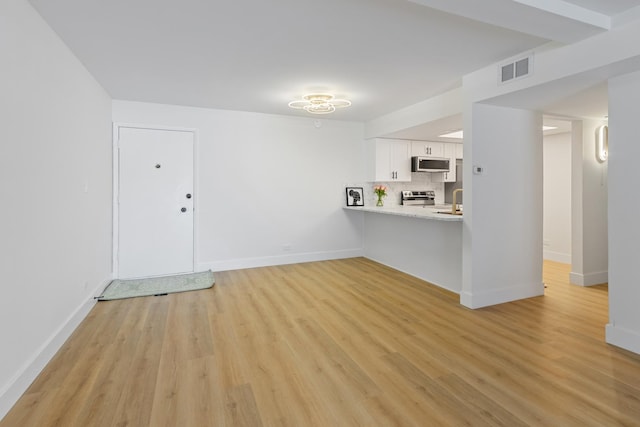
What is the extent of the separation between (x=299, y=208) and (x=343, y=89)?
88.1 inches

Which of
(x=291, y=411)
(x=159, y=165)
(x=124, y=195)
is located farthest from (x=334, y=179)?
(x=291, y=411)

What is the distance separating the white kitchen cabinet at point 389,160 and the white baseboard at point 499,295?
9.01ft

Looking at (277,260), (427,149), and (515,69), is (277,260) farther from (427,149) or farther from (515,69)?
(515,69)

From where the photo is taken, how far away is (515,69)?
3018mm

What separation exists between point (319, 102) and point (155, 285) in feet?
10.5

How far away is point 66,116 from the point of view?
112 inches

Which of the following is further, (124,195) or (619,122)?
(124,195)

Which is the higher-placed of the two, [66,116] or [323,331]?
[66,116]

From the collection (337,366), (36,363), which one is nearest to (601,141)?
(337,366)

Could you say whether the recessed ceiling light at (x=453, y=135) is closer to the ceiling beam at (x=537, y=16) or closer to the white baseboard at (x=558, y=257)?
the white baseboard at (x=558, y=257)

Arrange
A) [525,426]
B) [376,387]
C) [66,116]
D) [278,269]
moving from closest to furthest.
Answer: [525,426]
[376,387]
[66,116]
[278,269]

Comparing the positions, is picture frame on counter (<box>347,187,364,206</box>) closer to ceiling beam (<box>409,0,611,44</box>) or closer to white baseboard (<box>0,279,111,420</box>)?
ceiling beam (<box>409,0,611,44</box>)

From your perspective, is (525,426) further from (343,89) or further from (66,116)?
(66,116)

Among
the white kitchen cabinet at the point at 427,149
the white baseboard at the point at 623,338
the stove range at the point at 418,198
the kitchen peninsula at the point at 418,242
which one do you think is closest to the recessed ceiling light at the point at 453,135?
the white kitchen cabinet at the point at 427,149
